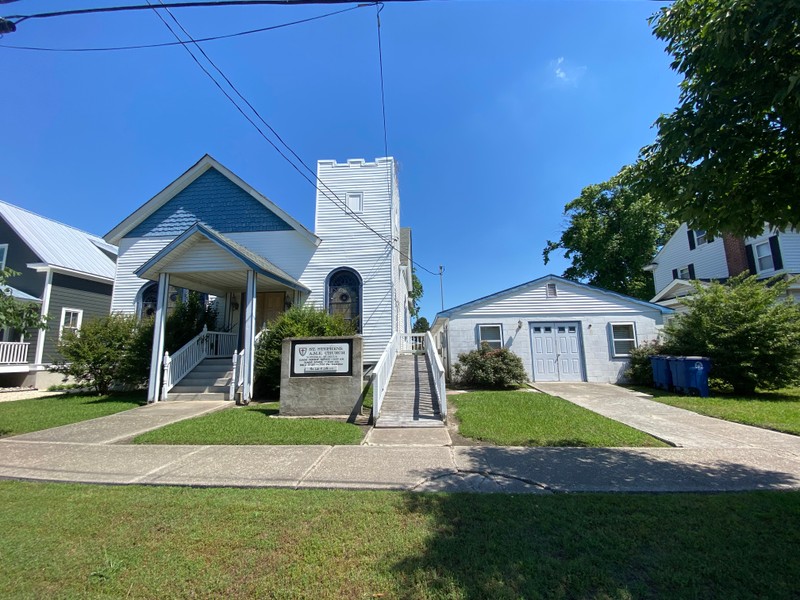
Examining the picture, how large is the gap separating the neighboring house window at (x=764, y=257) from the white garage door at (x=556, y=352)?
11.3 m

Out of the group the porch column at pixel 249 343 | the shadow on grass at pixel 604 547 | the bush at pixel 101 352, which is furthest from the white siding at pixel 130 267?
the shadow on grass at pixel 604 547

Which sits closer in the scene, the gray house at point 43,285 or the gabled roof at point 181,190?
the gabled roof at point 181,190

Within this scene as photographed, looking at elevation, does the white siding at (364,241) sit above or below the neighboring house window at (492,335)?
above

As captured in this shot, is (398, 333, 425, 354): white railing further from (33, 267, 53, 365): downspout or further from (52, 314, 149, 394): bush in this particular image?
(33, 267, 53, 365): downspout

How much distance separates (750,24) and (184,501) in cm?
700

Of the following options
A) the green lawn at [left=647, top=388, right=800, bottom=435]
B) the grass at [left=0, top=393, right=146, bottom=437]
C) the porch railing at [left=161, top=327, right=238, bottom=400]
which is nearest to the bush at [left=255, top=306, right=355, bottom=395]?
the porch railing at [left=161, top=327, right=238, bottom=400]

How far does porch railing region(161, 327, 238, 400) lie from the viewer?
432 inches

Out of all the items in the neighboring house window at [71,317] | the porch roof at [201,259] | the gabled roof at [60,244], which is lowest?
the neighboring house window at [71,317]

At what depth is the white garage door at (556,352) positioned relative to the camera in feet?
47.6

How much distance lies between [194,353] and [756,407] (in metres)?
15.8

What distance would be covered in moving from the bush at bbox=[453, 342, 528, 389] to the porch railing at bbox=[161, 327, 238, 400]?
340 inches

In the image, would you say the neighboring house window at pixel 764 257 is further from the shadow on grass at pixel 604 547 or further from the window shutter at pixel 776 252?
the shadow on grass at pixel 604 547

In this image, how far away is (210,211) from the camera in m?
14.6

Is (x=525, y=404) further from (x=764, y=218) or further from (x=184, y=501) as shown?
(x=184, y=501)
